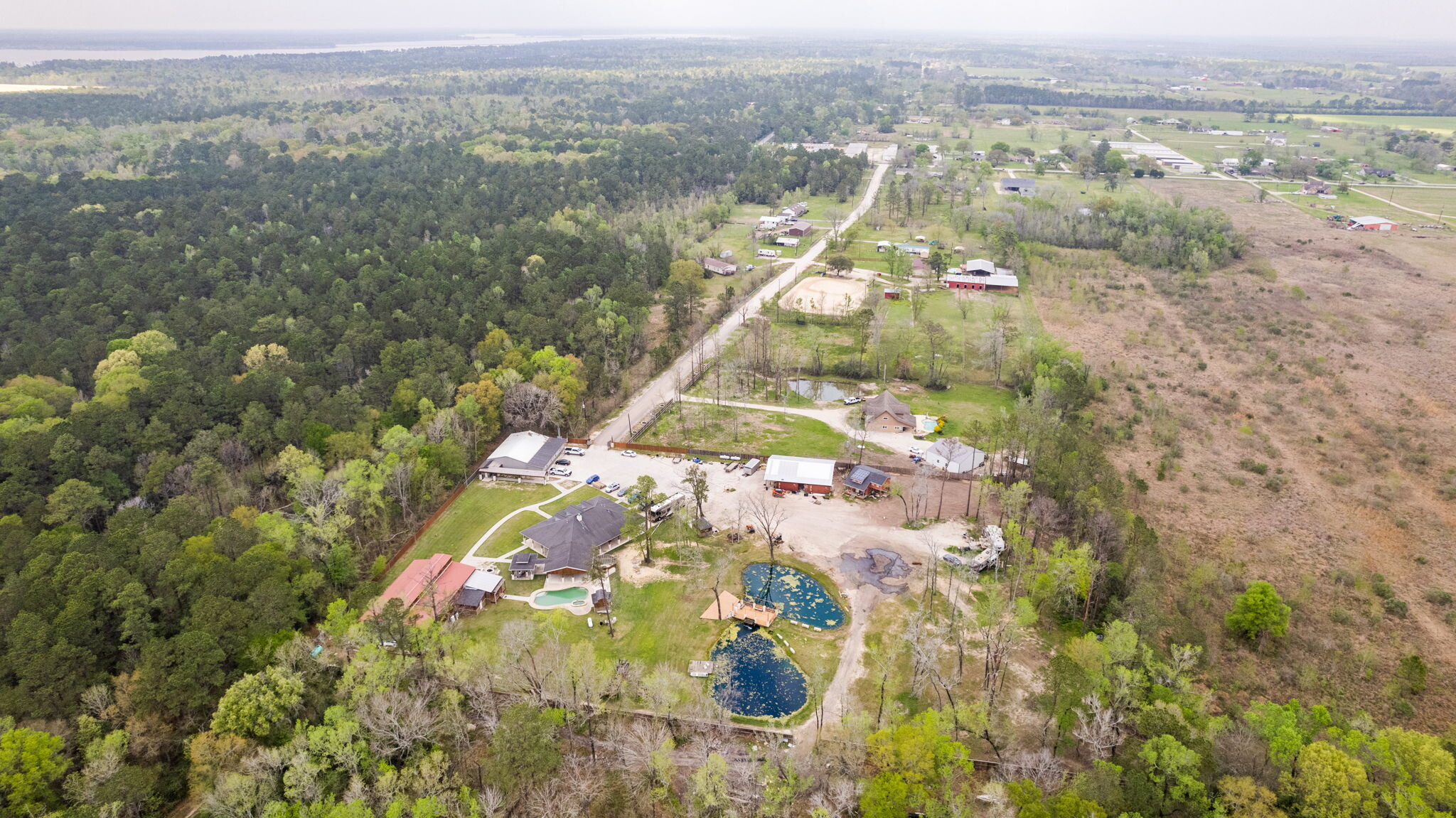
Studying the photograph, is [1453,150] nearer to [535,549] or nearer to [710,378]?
[710,378]

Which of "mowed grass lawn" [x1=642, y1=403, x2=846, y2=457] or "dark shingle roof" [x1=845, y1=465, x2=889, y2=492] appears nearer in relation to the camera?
"dark shingle roof" [x1=845, y1=465, x2=889, y2=492]

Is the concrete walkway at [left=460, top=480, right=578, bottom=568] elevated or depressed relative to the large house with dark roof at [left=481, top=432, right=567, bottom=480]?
depressed

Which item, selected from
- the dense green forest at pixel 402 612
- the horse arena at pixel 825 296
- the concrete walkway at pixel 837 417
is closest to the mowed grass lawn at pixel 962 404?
the dense green forest at pixel 402 612

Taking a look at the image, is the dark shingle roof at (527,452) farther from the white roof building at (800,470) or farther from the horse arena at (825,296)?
the horse arena at (825,296)

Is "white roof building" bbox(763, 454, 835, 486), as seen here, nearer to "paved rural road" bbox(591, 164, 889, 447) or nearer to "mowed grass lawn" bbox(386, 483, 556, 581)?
"paved rural road" bbox(591, 164, 889, 447)

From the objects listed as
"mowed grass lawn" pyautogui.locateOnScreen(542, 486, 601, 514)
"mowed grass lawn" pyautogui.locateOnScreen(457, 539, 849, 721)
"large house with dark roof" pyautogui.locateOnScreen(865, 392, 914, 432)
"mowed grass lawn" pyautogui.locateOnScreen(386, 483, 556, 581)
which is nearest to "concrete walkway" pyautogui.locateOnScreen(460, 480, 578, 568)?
"mowed grass lawn" pyautogui.locateOnScreen(542, 486, 601, 514)

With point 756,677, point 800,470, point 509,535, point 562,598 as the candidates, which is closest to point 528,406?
point 509,535
